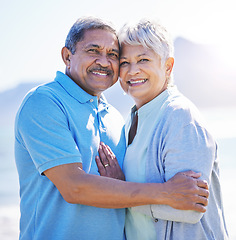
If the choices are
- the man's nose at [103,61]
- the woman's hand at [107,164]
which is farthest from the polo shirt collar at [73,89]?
the woman's hand at [107,164]

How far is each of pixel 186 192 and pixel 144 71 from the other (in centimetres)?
85

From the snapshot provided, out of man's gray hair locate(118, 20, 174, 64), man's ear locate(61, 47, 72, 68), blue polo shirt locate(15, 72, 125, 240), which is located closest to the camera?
blue polo shirt locate(15, 72, 125, 240)

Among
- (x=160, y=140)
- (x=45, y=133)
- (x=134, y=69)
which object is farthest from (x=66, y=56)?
(x=160, y=140)

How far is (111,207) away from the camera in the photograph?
76.0 inches

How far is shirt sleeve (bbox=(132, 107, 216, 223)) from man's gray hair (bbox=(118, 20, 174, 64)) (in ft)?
1.72

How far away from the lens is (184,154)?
6.01 feet

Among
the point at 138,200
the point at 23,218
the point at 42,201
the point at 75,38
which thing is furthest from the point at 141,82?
the point at 23,218

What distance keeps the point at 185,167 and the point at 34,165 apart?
940 millimetres

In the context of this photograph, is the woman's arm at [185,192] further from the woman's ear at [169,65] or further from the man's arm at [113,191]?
the woman's ear at [169,65]

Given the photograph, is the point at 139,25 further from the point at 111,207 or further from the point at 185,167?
the point at 111,207

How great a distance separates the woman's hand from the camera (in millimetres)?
2092

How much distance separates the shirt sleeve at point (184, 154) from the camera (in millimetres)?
1836

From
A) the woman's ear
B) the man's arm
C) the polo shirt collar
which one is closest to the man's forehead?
the polo shirt collar

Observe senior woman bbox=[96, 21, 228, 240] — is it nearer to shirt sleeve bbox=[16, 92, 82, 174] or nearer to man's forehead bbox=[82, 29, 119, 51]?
man's forehead bbox=[82, 29, 119, 51]
